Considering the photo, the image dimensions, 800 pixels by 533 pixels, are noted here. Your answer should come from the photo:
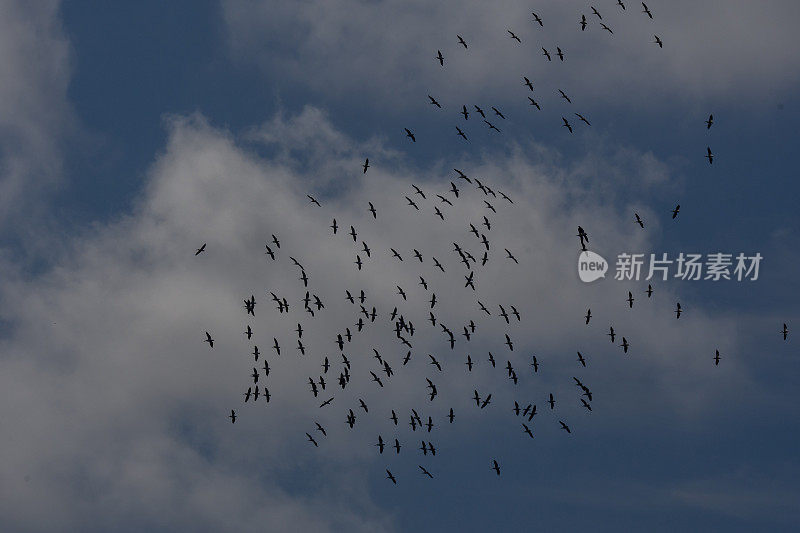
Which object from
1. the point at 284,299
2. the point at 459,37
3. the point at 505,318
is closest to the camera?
the point at 459,37

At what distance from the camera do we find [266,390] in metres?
171

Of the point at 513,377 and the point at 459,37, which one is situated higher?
the point at 459,37

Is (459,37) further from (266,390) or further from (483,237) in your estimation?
(266,390)

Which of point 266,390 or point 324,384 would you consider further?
point 266,390

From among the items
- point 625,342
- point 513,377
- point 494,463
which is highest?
point 625,342

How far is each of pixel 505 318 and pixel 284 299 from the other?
3196 centimetres

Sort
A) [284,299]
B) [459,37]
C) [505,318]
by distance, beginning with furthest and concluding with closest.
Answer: [505,318], [284,299], [459,37]

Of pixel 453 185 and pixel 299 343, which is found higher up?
pixel 453 185

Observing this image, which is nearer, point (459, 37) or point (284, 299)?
point (459, 37)

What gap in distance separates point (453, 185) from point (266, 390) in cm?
3712

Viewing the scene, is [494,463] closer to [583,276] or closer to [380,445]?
[380,445]

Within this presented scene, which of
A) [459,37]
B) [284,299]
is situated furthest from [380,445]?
[459,37]

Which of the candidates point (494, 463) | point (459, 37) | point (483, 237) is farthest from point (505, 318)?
point (459, 37)

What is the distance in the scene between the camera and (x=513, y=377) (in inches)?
6304
